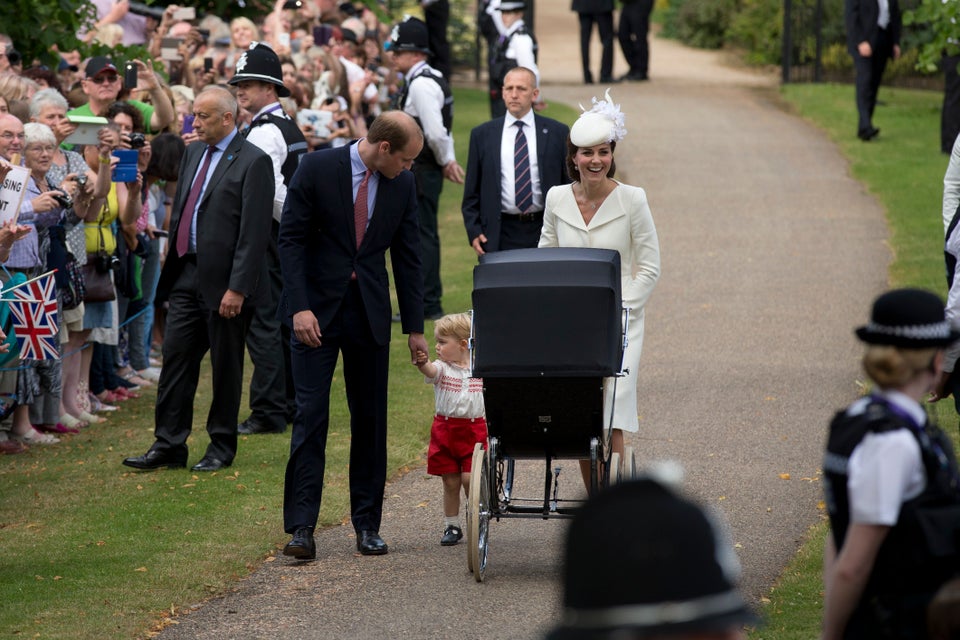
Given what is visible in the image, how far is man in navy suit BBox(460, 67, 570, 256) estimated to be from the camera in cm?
1002

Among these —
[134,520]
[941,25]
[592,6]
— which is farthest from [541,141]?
[592,6]

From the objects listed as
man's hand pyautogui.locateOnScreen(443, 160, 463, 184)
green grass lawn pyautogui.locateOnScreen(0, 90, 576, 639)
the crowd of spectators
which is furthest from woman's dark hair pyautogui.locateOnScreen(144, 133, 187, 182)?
man's hand pyautogui.locateOnScreen(443, 160, 463, 184)

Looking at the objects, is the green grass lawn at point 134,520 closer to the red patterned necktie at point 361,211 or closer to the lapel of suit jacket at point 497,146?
the red patterned necktie at point 361,211

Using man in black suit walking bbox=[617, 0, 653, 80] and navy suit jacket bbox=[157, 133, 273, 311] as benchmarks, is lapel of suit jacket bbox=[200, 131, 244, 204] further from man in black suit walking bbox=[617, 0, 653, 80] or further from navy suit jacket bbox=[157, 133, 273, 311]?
man in black suit walking bbox=[617, 0, 653, 80]

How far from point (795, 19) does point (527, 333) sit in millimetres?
22194

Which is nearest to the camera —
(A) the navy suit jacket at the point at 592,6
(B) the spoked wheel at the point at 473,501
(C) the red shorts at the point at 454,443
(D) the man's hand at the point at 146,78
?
(B) the spoked wheel at the point at 473,501

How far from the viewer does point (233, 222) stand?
8.97 metres

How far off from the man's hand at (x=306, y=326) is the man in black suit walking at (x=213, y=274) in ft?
5.46

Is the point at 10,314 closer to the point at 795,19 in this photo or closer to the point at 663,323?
the point at 663,323

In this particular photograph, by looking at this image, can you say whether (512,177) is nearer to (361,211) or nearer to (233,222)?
(233,222)

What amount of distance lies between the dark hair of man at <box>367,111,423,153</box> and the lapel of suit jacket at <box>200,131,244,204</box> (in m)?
1.99

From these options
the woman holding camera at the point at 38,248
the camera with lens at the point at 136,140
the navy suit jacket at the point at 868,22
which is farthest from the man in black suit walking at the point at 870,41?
the woman holding camera at the point at 38,248

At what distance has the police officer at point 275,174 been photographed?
9922 millimetres

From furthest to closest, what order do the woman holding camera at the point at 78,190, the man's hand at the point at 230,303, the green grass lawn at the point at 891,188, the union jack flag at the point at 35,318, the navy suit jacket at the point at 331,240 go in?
the woman holding camera at the point at 78,190 < the union jack flag at the point at 35,318 < the man's hand at the point at 230,303 < the navy suit jacket at the point at 331,240 < the green grass lawn at the point at 891,188
